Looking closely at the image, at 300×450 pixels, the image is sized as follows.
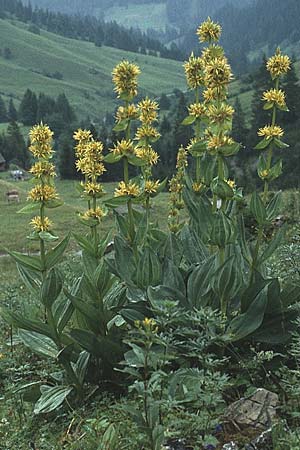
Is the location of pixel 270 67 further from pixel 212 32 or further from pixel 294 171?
pixel 294 171

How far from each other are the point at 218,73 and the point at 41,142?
5.83ft

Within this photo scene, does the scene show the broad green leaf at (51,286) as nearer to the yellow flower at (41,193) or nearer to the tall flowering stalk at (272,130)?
the yellow flower at (41,193)

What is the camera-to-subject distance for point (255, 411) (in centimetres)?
473

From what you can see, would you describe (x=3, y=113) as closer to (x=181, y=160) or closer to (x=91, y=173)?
(x=181, y=160)

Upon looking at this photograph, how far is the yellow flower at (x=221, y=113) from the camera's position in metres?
5.82

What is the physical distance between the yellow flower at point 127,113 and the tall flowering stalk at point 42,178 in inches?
26.7

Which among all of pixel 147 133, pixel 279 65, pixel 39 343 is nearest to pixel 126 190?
pixel 147 133

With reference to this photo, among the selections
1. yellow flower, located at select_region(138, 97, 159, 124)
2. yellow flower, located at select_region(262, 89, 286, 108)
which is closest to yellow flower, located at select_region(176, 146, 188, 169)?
yellow flower, located at select_region(138, 97, 159, 124)

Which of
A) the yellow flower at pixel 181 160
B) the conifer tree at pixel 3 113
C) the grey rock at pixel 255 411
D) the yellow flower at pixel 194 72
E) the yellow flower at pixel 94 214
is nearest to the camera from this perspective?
the grey rock at pixel 255 411

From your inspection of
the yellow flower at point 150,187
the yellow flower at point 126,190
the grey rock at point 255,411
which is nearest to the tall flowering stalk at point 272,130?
the yellow flower at point 150,187

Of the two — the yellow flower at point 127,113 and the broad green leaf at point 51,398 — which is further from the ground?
the yellow flower at point 127,113

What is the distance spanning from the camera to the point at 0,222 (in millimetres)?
49750

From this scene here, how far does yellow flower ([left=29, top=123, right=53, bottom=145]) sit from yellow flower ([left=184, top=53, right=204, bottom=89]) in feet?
5.47

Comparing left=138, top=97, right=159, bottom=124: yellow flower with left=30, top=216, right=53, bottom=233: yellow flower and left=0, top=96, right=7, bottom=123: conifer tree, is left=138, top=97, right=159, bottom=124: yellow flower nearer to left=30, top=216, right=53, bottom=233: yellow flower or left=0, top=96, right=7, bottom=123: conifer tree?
left=30, top=216, right=53, bottom=233: yellow flower
